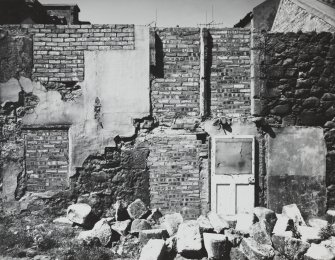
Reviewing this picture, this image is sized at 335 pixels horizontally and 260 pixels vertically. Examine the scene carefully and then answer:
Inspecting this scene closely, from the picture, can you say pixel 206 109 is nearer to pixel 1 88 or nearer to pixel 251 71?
pixel 251 71

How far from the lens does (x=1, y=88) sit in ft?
17.4

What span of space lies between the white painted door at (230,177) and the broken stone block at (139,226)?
1.28 metres

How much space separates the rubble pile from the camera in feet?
13.9

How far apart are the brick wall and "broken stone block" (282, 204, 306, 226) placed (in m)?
2.37

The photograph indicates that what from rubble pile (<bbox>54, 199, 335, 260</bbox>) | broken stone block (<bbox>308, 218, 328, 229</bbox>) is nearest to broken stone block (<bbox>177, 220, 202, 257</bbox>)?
rubble pile (<bbox>54, 199, 335, 260</bbox>)

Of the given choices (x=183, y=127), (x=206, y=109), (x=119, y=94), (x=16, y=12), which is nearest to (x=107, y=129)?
(x=119, y=94)

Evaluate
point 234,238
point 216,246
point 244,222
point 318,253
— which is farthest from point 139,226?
point 318,253

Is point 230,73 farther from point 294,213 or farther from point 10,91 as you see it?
point 10,91

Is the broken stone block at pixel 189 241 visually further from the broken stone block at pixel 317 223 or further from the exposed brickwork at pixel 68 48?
the exposed brickwork at pixel 68 48

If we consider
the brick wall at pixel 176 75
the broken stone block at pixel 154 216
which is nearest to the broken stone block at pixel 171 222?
the broken stone block at pixel 154 216

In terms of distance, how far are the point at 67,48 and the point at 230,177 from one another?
151 inches

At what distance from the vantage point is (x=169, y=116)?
214 inches

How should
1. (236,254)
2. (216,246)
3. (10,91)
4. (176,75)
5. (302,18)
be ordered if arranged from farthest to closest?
(302,18), (176,75), (10,91), (236,254), (216,246)

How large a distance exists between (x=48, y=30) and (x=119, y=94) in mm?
1748
